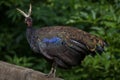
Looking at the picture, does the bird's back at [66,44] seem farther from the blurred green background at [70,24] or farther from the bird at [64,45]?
the blurred green background at [70,24]

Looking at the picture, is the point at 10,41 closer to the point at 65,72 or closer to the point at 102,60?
the point at 65,72

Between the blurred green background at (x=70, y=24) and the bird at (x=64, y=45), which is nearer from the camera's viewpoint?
the bird at (x=64, y=45)

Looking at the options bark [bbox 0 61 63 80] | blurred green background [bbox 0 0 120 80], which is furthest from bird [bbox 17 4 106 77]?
blurred green background [bbox 0 0 120 80]

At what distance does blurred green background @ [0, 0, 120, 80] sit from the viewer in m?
6.31

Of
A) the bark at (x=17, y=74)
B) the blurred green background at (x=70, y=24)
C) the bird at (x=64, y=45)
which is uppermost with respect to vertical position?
the bird at (x=64, y=45)

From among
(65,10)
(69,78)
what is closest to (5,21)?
(65,10)

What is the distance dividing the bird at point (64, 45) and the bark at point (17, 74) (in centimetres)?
18

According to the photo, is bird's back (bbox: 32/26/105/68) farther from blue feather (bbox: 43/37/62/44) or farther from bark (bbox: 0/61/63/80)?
bark (bbox: 0/61/63/80)

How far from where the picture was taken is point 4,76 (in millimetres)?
5355

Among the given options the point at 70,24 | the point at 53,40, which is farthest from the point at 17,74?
the point at 70,24

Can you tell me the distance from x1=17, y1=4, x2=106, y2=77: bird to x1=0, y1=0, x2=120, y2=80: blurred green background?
934mm

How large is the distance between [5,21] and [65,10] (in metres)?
1.27

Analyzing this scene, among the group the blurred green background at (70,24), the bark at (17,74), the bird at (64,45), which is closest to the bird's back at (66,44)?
the bird at (64,45)

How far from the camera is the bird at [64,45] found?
5.13 m
